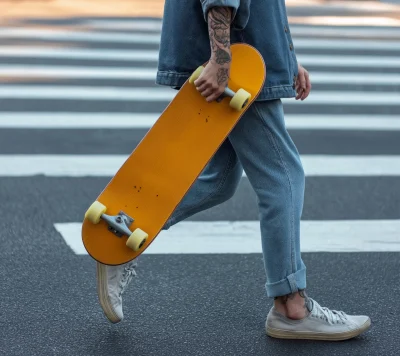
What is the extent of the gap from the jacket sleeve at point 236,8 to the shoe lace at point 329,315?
1037 mm

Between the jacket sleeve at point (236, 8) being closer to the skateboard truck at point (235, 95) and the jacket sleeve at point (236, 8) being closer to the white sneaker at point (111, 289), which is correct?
the skateboard truck at point (235, 95)

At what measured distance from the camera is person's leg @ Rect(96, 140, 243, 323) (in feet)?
11.0

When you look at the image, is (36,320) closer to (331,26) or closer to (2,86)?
(2,86)

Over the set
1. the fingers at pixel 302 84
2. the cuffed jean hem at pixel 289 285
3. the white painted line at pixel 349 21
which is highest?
the fingers at pixel 302 84

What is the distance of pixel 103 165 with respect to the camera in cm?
603

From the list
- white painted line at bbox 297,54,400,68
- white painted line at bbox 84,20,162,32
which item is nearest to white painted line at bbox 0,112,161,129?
white painted line at bbox 297,54,400,68

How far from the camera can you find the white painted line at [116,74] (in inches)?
353

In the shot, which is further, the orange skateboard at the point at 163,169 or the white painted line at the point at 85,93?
the white painted line at the point at 85,93

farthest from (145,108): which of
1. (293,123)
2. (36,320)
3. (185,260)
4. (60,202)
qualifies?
(36,320)

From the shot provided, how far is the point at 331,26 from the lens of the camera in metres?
12.7

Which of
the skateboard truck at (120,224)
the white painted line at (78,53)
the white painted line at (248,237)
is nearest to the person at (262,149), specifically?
the skateboard truck at (120,224)

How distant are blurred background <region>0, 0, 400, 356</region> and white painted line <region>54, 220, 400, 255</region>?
0.03 feet

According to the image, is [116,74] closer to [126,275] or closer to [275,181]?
[126,275]

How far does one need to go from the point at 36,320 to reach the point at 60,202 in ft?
5.79
